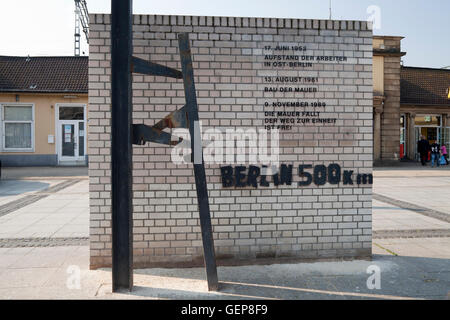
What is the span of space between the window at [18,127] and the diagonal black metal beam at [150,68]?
792 inches

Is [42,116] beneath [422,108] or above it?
beneath

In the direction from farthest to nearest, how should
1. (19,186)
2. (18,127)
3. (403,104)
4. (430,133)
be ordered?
(430,133), (403,104), (18,127), (19,186)

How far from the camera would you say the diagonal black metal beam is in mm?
3828

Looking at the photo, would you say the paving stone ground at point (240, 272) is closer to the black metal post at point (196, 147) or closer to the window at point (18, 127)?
the black metal post at point (196, 147)

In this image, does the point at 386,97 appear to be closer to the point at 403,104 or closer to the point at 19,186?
the point at 403,104

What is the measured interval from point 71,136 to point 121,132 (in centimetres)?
1942

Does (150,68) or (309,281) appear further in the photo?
(309,281)

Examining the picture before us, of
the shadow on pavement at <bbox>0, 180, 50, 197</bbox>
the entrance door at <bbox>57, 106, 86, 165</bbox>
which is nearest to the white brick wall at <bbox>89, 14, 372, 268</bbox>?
the shadow on pavement at <bbox>0, 180, 50, 197</bbox>

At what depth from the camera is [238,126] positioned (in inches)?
190

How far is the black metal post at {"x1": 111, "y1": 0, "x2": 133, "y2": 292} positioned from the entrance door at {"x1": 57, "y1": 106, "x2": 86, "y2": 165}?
18.9 m

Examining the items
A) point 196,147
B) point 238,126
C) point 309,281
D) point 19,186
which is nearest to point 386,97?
point 19,186

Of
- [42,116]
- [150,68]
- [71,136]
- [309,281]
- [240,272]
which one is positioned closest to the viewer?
[150,68]

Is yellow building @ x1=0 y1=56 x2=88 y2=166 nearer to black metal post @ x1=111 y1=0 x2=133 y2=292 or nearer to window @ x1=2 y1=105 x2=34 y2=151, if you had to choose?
window @ x1=2 y1=105 x2=34 y2=151

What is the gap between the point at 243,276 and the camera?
14.4 feet
